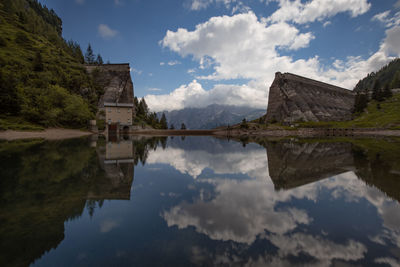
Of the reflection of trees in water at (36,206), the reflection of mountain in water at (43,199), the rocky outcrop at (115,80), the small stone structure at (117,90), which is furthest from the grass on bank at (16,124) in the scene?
the rocky outcrop at (115,80)

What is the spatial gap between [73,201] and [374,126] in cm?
9044

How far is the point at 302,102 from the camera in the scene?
8112 cm

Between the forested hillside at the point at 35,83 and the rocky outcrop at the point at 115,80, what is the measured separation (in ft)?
14.5

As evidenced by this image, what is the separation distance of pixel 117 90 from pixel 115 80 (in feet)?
25.6

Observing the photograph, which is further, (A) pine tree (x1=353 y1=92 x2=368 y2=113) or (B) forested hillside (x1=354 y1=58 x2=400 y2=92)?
(B) forested hillside (x1=354 y1=58 x2=400 y2=92)

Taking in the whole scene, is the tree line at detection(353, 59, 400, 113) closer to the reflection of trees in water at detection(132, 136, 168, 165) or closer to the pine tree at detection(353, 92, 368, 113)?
the pine tree at detection(353, 92, 368, 113)

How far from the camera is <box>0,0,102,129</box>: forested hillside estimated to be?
4109cm

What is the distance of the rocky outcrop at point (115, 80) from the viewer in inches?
3157

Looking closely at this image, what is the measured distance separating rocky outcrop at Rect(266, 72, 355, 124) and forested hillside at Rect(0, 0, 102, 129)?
7347 cm

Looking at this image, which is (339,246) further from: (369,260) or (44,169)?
(44,169)

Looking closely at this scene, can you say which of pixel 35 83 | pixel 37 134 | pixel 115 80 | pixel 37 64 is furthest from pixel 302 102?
pixel 37 64

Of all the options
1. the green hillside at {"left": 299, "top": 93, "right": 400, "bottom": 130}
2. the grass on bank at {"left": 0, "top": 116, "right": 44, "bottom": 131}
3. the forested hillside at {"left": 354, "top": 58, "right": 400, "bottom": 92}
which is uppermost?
the forested hillside at {"left": 354, "top": 58, "right": 400, "bottom": 92}

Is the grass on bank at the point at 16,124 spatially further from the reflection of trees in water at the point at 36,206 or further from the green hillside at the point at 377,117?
the green hillside at the point at 377,117

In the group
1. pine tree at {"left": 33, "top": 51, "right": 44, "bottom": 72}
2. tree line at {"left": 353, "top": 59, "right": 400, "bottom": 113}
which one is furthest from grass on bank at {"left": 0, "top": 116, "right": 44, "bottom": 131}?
tree line at {"left": 353, "top": 59, "right": 400, "bottom": 113}
